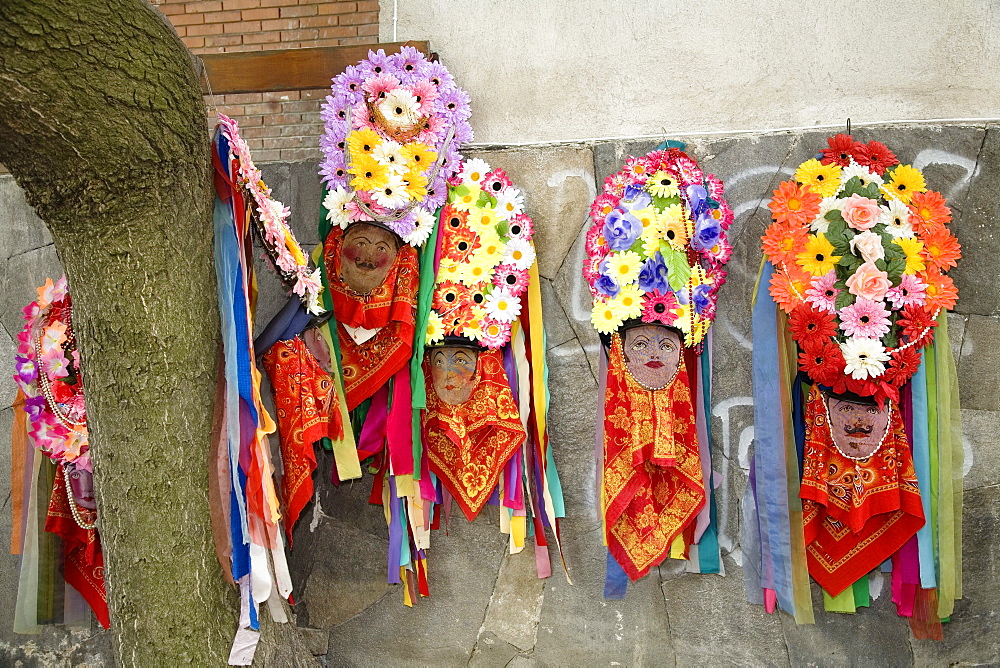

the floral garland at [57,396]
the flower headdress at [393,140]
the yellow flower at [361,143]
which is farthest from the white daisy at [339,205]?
the floral garland at [57,396]

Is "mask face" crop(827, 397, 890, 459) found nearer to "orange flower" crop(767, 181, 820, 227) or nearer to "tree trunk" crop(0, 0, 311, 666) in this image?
"orange flower" crop(767, 181, 820, 227)

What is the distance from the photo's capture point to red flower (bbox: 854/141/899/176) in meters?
3.68

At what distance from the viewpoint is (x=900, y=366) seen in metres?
3.51

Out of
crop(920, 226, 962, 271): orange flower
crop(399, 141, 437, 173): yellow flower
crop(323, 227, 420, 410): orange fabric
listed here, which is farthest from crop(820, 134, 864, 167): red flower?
crop(323, 227, 420, 410): orange fabric

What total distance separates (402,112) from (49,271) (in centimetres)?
203

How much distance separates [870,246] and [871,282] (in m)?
0.13

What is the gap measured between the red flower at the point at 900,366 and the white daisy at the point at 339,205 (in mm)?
2145

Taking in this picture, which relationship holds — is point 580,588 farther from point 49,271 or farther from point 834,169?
point 49,271

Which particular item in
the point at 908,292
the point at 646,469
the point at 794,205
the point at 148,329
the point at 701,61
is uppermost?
the point at 701,61

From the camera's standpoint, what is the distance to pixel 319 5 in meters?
4.34

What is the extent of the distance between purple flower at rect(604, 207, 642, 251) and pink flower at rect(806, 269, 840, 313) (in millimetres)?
680

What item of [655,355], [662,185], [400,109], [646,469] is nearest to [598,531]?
[646,469]

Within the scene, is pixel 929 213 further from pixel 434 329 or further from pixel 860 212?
pixel 434 329

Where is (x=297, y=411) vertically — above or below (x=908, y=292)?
below
